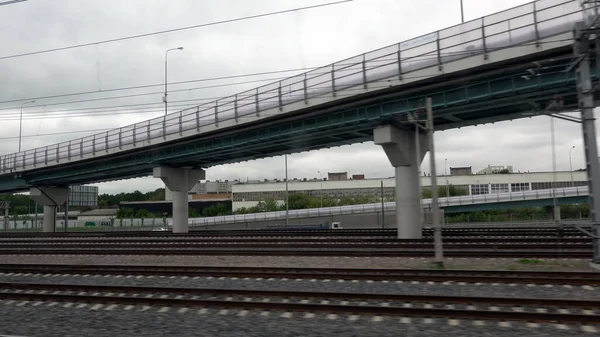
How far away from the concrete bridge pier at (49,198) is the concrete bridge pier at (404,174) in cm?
4305

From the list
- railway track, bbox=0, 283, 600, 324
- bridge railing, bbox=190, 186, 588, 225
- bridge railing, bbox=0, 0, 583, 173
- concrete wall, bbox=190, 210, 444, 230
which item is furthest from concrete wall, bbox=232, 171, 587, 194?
railway track, bbox=0, 283, 600, 324

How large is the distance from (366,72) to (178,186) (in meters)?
24.0

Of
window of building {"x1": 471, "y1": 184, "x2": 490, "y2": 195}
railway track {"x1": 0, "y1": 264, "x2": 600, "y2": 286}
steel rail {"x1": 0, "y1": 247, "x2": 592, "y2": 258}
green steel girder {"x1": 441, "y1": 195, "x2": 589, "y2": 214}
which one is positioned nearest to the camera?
railway track {"x1": 0, "y1": 264, "x2": 600, "y2": 286}

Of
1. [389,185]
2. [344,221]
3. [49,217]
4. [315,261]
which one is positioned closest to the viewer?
[315,261]

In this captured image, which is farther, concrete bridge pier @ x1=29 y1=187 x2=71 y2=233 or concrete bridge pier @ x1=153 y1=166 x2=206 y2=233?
concrete bridge pier @ x1=29 y1=187 x2=71 y2=233

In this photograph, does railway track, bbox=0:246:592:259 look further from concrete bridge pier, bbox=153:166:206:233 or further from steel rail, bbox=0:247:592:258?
concrete bridge pier, bbox=153:166:206:233

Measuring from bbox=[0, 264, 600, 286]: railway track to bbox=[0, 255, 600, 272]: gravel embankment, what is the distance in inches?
90.2

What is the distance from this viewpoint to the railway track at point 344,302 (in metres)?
8.29

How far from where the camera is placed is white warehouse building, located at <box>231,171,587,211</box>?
83312 millimetres

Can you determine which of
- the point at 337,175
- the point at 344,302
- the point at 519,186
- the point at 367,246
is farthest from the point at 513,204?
the point at 337,175

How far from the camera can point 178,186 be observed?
4038 centimetres

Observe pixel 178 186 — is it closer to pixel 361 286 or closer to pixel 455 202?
Answer: pixel 361 286

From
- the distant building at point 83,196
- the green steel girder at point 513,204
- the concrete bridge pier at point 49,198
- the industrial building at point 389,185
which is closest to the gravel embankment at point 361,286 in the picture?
the concrete bridge pier at point 49,198

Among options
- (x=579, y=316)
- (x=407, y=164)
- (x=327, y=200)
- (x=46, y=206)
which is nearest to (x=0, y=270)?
(x=579, y=316)
